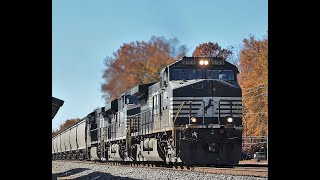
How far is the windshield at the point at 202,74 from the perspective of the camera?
60.8 ft

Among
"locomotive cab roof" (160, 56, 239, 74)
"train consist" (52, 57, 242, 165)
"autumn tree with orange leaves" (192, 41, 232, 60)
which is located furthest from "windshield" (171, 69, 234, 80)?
"autumn tree with orange leaves" (192, 41, 232, 60)

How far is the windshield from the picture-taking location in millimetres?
18531

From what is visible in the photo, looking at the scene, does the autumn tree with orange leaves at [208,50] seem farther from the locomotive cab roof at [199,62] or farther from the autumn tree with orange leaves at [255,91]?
the locomotive cab roof at [199,62]

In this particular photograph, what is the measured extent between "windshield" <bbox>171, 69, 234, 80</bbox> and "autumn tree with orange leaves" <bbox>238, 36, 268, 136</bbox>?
15.7 meters

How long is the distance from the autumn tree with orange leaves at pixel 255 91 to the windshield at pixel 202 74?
51.6 feet

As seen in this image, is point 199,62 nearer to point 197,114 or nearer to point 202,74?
point 202,74

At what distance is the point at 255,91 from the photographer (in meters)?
36.1

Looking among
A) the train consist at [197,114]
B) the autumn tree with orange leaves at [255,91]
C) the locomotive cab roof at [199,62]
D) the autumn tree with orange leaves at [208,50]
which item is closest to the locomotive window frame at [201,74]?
the train consist at [197,114]
